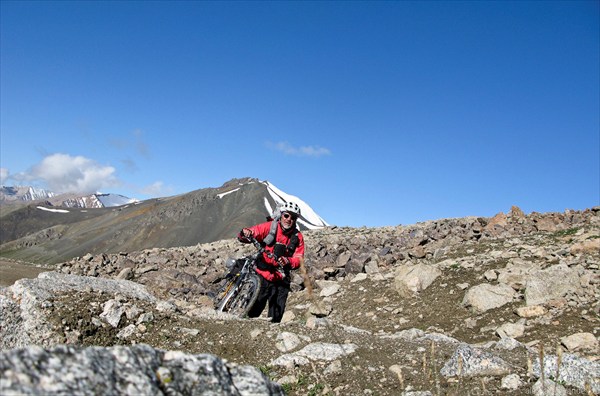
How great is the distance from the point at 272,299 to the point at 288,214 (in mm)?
2175

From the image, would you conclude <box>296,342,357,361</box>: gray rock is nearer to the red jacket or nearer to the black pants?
the red jacket

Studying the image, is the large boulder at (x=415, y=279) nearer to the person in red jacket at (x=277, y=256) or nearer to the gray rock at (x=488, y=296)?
the gray rock at (x=488, y=296)

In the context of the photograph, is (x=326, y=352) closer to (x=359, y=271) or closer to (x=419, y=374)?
(x=419, y=374)

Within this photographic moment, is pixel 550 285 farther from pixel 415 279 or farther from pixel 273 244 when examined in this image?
pixel 273 244

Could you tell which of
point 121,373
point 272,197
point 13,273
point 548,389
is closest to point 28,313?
point 121,373

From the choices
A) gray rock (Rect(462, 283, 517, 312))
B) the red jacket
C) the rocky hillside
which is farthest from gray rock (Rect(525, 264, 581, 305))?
the red jacket

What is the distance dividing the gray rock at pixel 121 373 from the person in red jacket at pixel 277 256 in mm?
7561

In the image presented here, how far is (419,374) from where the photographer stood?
22.1ft

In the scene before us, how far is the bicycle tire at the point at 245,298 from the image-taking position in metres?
11.0

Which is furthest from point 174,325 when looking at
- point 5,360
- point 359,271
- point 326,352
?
point 359,271

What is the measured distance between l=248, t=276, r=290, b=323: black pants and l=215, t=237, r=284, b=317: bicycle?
15 centimetres

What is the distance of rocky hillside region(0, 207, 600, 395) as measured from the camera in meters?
6.57

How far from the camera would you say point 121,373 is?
2.49 metres

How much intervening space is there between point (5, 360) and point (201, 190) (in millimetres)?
128173
